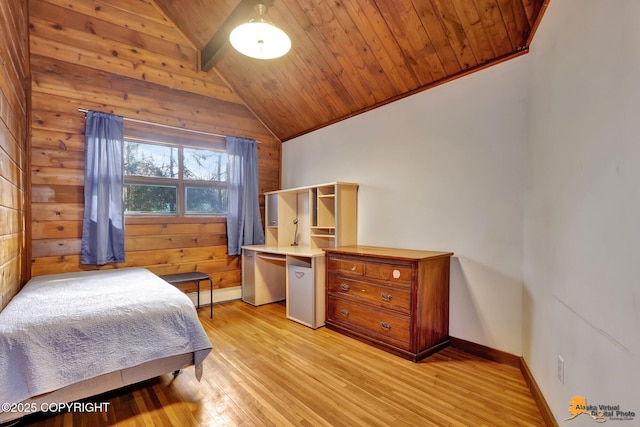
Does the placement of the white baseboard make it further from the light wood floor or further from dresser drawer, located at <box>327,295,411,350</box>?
dresser drawer, located at <box>327,295,411,350</box>

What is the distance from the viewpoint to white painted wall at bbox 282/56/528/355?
2361 mm

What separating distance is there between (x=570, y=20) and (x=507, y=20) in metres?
0.76

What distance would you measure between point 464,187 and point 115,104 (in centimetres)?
380

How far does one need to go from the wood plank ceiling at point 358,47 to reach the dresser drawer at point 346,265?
1746mm

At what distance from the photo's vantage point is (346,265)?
9.80ft

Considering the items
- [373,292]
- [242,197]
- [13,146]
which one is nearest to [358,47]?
[373,292]

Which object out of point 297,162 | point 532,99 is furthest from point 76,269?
point 532,99

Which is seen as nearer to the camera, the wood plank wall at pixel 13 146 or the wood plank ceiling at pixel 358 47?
the wood plank wall at pixel 13 146

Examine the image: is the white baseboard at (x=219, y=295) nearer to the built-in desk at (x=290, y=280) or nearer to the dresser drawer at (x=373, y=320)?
the built-in desk at (x=290, y=280)

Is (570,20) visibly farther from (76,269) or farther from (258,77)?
(76,269)

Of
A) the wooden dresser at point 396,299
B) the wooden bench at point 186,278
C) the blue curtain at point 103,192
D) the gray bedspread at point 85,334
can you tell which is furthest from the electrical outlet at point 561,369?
the blue curtain at point 103,192

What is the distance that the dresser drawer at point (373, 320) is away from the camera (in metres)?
2.51

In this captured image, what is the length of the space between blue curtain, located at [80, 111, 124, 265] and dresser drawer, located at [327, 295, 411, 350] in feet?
8.10

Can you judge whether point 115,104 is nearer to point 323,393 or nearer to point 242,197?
point 242,197
